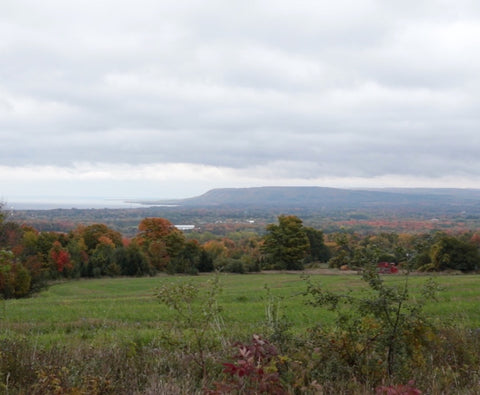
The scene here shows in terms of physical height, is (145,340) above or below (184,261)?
above

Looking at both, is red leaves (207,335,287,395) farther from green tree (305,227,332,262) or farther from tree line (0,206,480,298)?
green tree (305,227,332,262)

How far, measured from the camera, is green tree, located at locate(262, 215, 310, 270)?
53.8 metres

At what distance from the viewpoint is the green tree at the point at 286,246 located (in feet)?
177

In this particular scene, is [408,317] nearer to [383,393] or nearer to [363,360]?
[363,360]

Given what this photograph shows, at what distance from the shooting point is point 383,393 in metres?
4.43

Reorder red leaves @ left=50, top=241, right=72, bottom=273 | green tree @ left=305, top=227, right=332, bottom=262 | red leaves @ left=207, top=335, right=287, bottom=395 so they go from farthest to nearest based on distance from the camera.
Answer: green tree @ left=305, top=227, right=332, bottom=262, red leaves @ left=50, top=241, right=72, bottom=273, red leaves @ left=207, top=335, right=287, bottom=395

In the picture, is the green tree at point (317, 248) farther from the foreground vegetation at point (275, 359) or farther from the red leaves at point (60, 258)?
the foreground vegetation at point (275, 359)

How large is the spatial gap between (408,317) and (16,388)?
4756 millimetres

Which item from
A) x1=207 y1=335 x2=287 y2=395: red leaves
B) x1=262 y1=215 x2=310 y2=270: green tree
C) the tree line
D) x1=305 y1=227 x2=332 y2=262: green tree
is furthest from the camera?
x1=305 y1=227 x2=332 y2=262: green tree

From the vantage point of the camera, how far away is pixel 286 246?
54.6 metres

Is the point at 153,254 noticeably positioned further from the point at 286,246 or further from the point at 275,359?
the point at 275,359

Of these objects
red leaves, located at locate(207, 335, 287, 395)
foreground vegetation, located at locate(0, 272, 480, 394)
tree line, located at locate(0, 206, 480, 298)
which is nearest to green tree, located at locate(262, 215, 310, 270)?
tree line, located at locate(0, 206, 480, 298)

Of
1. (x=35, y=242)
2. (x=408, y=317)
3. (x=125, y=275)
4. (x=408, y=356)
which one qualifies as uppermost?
(x=408, y=317)

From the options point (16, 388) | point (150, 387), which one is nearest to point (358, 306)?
point (150, 387)
